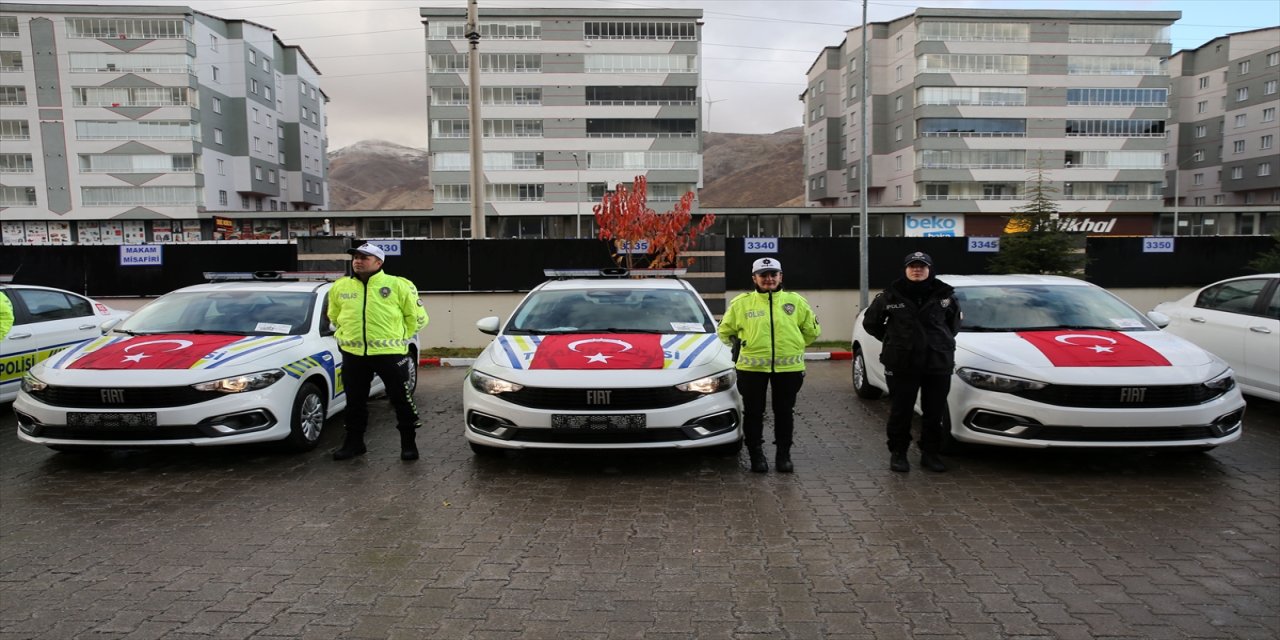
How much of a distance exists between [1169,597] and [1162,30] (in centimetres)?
8075

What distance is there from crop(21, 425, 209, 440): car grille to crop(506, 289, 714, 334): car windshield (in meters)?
2.53

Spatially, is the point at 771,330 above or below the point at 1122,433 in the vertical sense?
above

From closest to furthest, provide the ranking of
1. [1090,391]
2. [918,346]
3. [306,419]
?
1. [1090,391]
2. [918,346]
3. [306,419]

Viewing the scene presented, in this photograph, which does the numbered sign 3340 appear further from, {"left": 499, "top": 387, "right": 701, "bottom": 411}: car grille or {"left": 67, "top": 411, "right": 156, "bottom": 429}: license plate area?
{"left": 67, "top": 411, "right": 156, "bottom": 429}: license plate area

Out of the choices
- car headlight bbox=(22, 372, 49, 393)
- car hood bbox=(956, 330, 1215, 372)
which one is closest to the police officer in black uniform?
car hood bbox=(956, 330, 1215, 372)

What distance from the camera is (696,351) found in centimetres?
591

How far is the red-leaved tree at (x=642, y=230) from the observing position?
15414 millimetres

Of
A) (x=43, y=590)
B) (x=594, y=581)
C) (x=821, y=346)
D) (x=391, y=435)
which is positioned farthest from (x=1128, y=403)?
(x=821, y=346)

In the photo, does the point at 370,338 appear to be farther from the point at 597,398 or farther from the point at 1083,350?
the point at 1083,350

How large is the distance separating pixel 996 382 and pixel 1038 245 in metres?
9.96

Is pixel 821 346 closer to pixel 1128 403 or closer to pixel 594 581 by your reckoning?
pixel 1128 403

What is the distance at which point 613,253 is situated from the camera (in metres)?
15.0

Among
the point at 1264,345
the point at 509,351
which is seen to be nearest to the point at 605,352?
the point at 509,351

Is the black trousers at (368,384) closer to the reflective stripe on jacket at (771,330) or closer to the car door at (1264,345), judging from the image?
the reflective stripe on jacket at (771,330)
